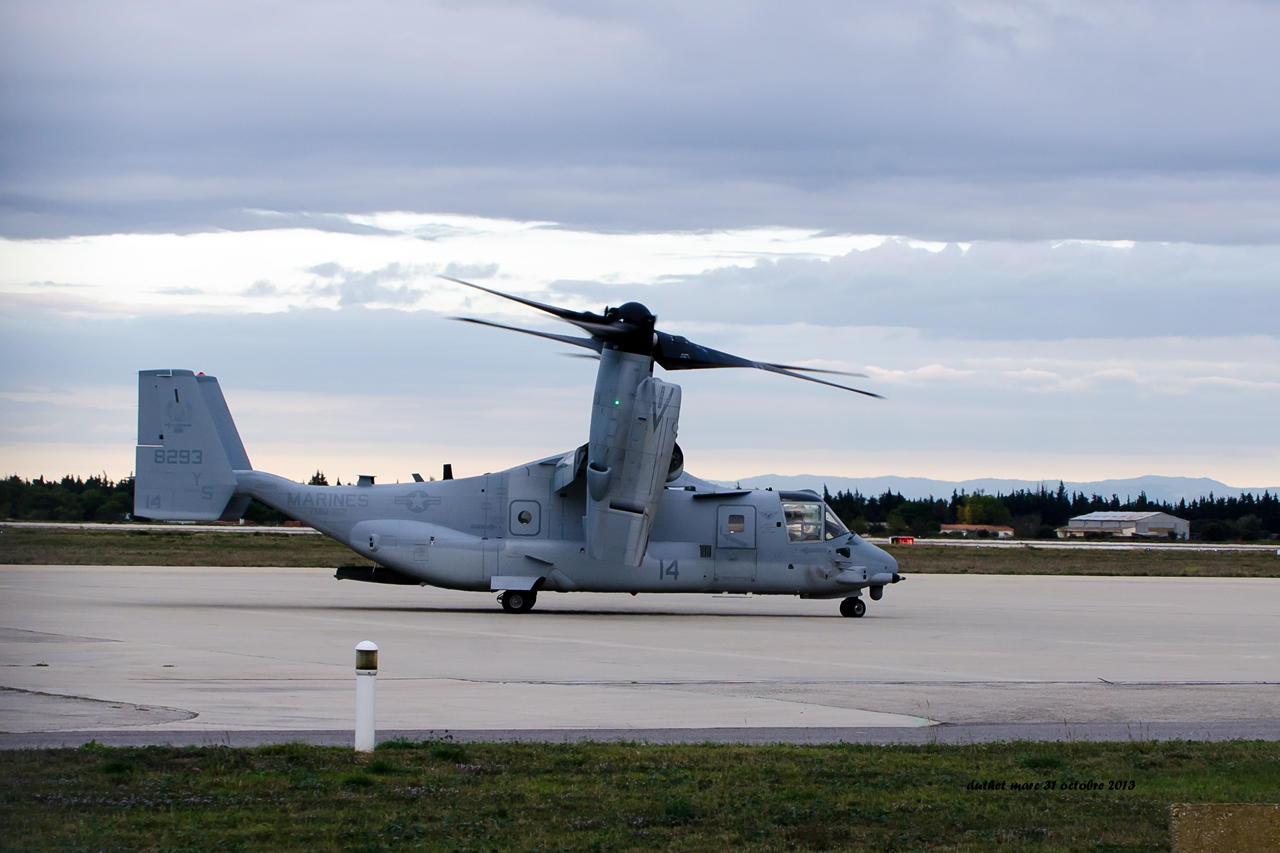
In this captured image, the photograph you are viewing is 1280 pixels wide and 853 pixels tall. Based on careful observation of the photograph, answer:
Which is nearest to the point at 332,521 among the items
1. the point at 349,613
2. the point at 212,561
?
the point at 349,613

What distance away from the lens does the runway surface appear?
41.7ft

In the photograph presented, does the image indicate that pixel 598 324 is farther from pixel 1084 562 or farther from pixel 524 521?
pixel 1084 562

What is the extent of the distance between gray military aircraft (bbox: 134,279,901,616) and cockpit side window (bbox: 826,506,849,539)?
31 mm

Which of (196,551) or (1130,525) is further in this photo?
(1130,525)

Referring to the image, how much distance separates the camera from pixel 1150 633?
26.3 meters

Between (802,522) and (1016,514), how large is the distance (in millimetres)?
170436

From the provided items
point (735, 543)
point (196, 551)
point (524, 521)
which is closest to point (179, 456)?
point (524, 521)

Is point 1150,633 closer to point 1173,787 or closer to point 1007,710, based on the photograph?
point 1007,710

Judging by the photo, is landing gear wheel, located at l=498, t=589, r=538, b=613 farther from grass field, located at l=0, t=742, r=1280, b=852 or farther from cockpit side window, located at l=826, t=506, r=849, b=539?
grass field, located at l=0, t=742, r=1280, b=852

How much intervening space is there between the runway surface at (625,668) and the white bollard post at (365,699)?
3.56ft

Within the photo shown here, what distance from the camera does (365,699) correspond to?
1049 centimetres

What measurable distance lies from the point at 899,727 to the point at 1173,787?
11.7 feet

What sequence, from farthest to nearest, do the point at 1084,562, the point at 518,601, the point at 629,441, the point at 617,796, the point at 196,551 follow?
1. the point at 1084,562
2. the point at 196,551
3. the point at 518,601
4. the point at 629,441
5. the point at 617,796

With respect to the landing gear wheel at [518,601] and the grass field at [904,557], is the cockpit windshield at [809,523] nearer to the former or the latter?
the landing gear wheel at [518,601]
